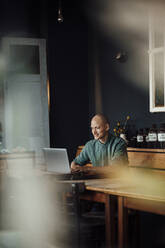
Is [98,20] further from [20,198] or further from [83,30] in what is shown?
[20,198]

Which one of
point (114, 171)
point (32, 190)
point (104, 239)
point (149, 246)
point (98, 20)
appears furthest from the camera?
point (98, 20)

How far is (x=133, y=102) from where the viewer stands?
19.7ft

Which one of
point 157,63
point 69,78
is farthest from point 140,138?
point 69,78

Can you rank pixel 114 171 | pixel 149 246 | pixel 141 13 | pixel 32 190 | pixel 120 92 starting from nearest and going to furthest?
pixel 32 190, pixel 114 171, pixel 149 246, pixel 141 13, pixel 120 92

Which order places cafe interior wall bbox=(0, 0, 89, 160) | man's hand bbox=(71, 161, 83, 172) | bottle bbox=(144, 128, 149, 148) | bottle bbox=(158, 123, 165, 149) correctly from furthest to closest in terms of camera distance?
1. cafe interior wall bbox=(0, 0, 89, 160)
2. bottle bbox=(144, 128, 149, 148)
3. bottle bbox=(158, 123, 165, 149)
4. man's hand bbox=(71, 161, 83, 172)

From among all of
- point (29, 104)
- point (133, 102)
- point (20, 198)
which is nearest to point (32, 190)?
point (20, 198)

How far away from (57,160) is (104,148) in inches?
22.3

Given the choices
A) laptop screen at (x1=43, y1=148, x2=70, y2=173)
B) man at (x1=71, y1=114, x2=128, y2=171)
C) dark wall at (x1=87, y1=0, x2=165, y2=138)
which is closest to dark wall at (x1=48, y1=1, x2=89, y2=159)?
dark wall at (x1=87, y1=0, x2=165, y2=138)

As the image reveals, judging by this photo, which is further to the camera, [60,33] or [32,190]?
[60,33]

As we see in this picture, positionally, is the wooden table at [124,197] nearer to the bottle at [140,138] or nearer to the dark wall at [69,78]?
the bottle at [140,138]

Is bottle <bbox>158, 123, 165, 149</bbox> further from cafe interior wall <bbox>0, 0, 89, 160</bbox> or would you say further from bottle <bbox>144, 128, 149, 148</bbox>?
cafe interior wall <bbox>0, 0, 89, 160</bbox>

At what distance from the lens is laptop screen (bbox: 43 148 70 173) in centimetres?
383

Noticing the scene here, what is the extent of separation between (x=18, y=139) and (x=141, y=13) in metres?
2.69

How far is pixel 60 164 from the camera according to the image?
3.88 meters
